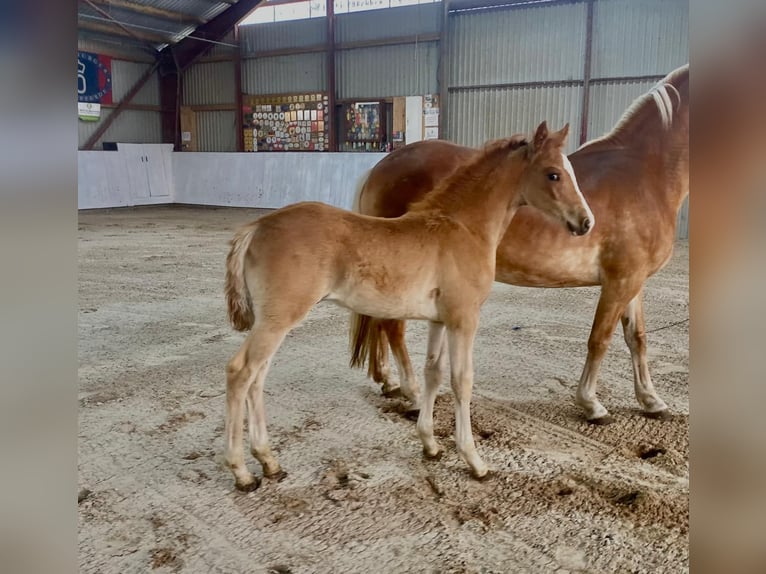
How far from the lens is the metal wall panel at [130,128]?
1628 cm

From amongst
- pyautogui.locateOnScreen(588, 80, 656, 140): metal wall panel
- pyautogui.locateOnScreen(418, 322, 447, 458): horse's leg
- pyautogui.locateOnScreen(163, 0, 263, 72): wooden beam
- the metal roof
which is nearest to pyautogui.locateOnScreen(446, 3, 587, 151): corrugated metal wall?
pyautogui.locateOnScreen(588, 80, 656, 140): metal wall panel

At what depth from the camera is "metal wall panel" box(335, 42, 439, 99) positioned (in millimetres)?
13682

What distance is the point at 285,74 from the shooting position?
15.8 metres

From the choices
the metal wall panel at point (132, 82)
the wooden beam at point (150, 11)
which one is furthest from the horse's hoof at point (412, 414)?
the metal wall panel at point (132, 82)

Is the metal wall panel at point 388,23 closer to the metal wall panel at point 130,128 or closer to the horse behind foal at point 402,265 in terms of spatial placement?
the metal wall panel at point 130,128

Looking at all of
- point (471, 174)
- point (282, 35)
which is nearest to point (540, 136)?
point (471, 174)

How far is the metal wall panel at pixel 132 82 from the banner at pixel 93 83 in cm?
23

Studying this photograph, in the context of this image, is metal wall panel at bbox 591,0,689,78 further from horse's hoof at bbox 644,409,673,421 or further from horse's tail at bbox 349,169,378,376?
horse's tail at bbox 349,169,378,376

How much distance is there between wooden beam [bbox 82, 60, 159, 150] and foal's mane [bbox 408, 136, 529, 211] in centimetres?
1580

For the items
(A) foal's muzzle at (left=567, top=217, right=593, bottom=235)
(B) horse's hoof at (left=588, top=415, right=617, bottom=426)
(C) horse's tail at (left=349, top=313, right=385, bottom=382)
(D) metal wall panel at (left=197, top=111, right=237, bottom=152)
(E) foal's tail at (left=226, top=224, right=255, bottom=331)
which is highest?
(D) metal wall panel at (left=197, top=111, right=237, bottom=152)
